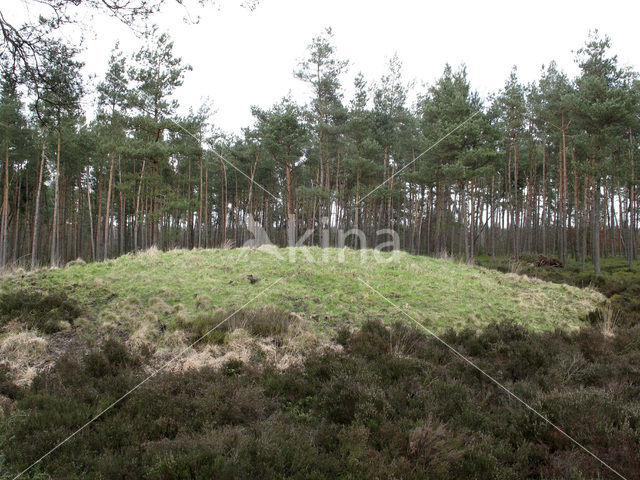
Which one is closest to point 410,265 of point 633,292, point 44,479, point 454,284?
point 454,284

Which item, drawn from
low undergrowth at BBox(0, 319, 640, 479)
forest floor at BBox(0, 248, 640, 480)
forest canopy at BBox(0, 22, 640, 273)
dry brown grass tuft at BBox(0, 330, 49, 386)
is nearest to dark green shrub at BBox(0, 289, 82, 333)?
forest floor at BBox(0, 248, 640, 480)

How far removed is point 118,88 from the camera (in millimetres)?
23672

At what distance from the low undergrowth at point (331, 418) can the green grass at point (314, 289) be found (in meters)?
2.65

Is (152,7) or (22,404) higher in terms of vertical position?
(152,7)

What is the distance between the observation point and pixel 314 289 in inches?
400

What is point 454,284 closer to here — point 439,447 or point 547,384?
point 547,384

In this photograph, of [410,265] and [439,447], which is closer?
[439,447]

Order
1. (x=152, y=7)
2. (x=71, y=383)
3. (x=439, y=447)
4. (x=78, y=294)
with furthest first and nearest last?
1. (x=78, y=294)
2. (x=152, y=7)
3. (x=71, y=383)
4. (x=439, y=447)

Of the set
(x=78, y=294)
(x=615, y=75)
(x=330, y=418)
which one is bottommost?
(x=330, y=418)

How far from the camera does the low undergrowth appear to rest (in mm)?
2866

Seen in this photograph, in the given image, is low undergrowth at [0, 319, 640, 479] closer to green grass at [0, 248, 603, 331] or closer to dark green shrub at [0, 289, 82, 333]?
dark green shrub at [0, 289, 82, 333]

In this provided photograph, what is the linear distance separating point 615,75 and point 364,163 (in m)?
16.0

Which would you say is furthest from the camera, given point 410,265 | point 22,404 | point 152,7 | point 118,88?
point 118,88

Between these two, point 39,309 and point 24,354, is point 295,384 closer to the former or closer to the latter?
point 24,354
